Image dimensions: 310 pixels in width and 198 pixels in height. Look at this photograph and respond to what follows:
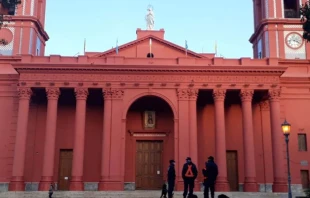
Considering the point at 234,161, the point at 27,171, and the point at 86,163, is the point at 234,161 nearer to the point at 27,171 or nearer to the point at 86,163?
the point at 86,163

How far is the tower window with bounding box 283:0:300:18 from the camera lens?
112 feet

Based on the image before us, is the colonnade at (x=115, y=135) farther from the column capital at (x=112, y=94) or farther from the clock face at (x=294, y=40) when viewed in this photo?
the clock face at (x=294, y=40)

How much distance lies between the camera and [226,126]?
105 ft

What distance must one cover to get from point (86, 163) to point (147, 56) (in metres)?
9.83

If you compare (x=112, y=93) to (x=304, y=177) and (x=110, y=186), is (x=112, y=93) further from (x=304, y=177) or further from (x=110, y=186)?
(x=304, y=177)

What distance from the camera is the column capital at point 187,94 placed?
97.1ft

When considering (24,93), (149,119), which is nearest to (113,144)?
(149,119)

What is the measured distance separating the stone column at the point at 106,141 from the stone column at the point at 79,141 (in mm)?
1441

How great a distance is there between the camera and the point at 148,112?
32469 mm

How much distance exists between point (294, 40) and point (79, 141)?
19109 millimetres

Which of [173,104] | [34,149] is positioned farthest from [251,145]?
[34,149]

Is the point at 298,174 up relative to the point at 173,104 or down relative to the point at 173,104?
down

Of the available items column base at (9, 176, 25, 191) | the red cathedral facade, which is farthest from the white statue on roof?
column base at (9, 176, 25, 191)

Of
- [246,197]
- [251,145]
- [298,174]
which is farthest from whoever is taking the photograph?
[298,174]
